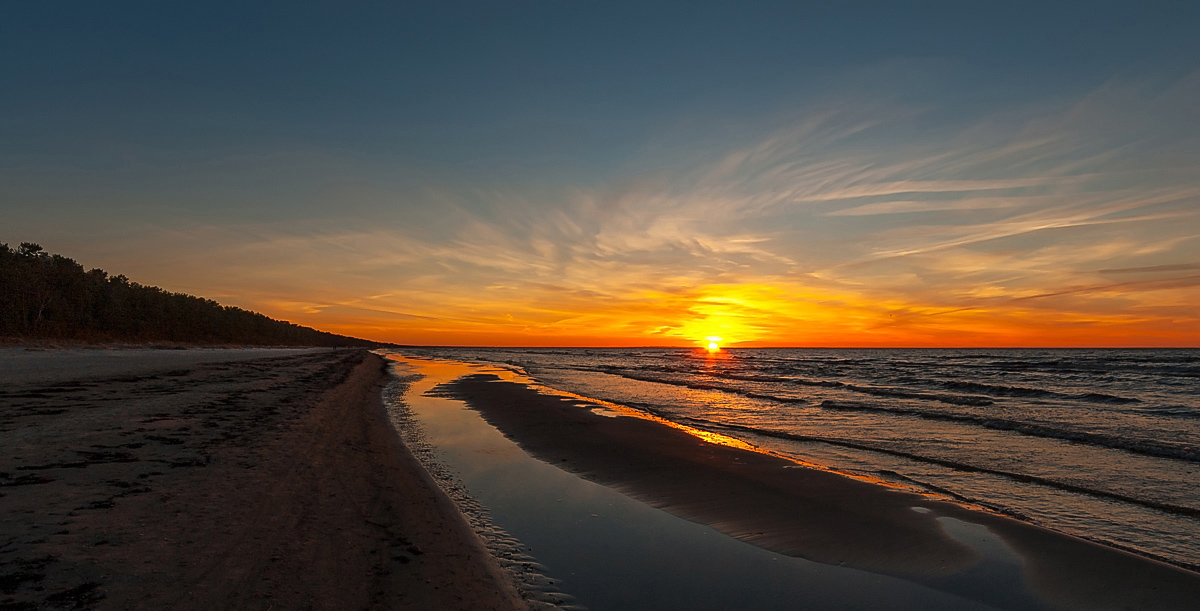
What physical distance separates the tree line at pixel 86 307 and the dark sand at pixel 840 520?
8426 cm

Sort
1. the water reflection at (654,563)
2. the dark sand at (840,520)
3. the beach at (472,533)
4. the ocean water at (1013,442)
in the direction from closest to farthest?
the beach at (472,533) → the water reflection at (654,563) → the dark sand at (840,520) → the ocean water at (1013,442)

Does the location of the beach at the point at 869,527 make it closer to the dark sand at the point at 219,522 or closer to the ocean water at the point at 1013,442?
the ocean water at the point at 1013,442

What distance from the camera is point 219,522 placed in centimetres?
696

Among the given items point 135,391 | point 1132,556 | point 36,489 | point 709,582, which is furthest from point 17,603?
point 135,391

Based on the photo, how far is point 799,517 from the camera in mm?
9500

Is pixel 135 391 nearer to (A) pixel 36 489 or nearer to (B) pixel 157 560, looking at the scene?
(A) pixel 36 489

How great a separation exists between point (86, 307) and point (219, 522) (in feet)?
340

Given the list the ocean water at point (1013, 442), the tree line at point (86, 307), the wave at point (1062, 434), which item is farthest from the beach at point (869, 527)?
the tree line at point (86, 307)

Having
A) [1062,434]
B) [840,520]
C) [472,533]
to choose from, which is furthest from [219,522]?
[1062,434]

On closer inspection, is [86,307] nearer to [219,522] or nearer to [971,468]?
[219,522]

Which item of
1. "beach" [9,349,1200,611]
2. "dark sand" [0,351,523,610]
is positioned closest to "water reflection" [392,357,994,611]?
"beach" [9,349,1200,611]

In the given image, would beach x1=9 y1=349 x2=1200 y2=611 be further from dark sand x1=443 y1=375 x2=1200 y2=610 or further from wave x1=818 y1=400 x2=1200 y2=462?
wave x1=818 y1=400 x2=1200 y2=462

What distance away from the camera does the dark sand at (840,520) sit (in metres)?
7.00

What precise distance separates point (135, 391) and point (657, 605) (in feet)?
76.6
